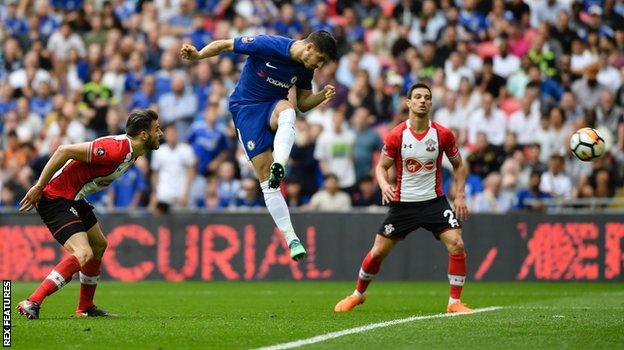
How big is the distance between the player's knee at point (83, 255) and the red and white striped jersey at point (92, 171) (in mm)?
585

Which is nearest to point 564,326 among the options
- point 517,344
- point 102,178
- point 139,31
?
point 517,344

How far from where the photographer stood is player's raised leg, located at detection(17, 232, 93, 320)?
38.2 feet

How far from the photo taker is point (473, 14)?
2452cm

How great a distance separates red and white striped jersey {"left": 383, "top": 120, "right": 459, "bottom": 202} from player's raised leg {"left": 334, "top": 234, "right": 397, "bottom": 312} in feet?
1.58

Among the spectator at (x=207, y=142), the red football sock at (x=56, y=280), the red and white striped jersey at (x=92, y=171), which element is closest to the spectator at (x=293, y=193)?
the spectator at (x=207, y=142)

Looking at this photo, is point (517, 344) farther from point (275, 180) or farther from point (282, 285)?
point (282, 285)

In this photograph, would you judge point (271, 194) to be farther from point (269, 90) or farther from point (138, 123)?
point (138, 123)

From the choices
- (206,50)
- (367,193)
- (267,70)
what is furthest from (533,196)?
(206,50)

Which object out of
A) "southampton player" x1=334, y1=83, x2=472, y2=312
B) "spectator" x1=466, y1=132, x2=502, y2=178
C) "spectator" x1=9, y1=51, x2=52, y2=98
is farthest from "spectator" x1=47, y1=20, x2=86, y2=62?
"southampton player" x1=334, y1=83, x2=472, y2=312

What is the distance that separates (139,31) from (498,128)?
8.34 meters

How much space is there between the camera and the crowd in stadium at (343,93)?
845 inches

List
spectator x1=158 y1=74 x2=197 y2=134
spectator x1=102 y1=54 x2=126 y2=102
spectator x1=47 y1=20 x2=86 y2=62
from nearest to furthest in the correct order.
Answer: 1. spectator x1=158 y1=74 x2=197 y2=134
2. spectator x1=102 y1=54 x2=126 y2=102
3. spectator x1=47 y1=20 x2=86 y2=62

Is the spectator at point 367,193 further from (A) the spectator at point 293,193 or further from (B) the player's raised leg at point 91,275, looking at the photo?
(B) the player's raised leg at point 91,275

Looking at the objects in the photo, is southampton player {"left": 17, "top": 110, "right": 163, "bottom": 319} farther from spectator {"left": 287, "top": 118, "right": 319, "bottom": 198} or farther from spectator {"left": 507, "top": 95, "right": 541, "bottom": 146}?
spectator {"left": 507, "top": 95, "right": 541, "bottom": 146}
